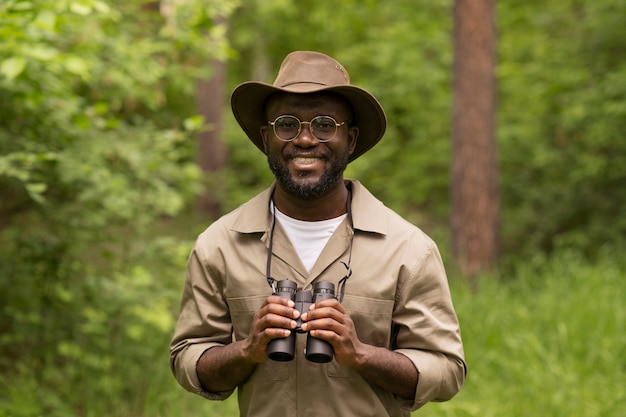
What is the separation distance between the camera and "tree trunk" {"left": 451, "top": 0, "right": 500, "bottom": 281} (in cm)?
941

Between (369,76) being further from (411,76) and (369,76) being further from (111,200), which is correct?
(111,200)

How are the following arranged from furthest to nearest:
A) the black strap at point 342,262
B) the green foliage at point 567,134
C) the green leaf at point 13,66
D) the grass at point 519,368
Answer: the green foliage at point 567,134 → the grass at point 519,368 → the green leaf at point 13,66 → the black strap at point 342,262

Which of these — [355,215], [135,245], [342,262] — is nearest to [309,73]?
[355,215]

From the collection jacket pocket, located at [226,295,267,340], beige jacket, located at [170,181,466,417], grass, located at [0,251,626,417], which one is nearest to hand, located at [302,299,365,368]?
beige jacket, located at [170,181,466,417]

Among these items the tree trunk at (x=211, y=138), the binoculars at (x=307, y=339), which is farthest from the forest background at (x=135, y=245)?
the tree trunk at (x=211, y=138)

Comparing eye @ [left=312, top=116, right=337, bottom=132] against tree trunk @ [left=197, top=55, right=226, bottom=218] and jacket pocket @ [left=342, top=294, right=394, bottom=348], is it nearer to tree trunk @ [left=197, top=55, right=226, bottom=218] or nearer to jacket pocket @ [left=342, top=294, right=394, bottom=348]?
jacket pocket @ [left=342, top=294, right=394, bottom=348]

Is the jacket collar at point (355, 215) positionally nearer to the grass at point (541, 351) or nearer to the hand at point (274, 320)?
the hand at point (274, 320)

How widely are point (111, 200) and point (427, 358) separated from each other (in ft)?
10.5

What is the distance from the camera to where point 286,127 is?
2760 millimetres

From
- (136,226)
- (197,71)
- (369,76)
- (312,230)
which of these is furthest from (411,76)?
(312,230)

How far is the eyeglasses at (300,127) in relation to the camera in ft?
8.98

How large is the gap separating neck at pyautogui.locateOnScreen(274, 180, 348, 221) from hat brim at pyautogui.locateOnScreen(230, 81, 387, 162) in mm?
188

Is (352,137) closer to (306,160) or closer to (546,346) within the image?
(306,160)

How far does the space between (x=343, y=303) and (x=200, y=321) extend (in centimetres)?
52
